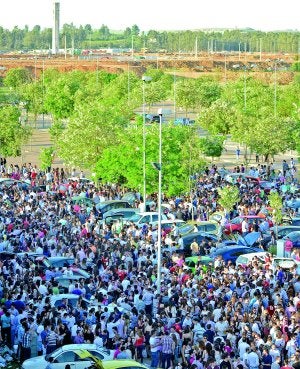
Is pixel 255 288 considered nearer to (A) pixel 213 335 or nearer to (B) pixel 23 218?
(A) pixel 213 335

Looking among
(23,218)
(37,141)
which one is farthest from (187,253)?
(37,141)

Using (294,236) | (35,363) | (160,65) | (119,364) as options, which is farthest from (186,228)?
(160,65)

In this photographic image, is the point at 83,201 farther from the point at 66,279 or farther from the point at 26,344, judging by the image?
the point at 26,344

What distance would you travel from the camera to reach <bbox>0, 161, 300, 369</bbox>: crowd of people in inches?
837

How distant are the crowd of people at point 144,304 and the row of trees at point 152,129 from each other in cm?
853

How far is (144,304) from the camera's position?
2473cm

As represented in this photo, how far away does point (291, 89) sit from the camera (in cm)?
8038

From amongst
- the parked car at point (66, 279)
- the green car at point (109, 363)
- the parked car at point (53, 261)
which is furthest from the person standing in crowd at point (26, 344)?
the parked car at point (53, 261)

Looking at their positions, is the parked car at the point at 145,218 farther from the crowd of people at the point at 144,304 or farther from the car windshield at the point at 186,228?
the car windshield at the point at 186,228

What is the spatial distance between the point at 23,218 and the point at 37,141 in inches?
1459

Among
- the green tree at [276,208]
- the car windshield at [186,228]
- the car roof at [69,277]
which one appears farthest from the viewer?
the green tree at [276,208]

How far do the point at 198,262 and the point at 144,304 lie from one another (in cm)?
545

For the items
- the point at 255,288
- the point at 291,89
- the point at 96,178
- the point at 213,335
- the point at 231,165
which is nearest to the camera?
the point at 213,335

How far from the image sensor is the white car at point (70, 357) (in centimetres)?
2031
